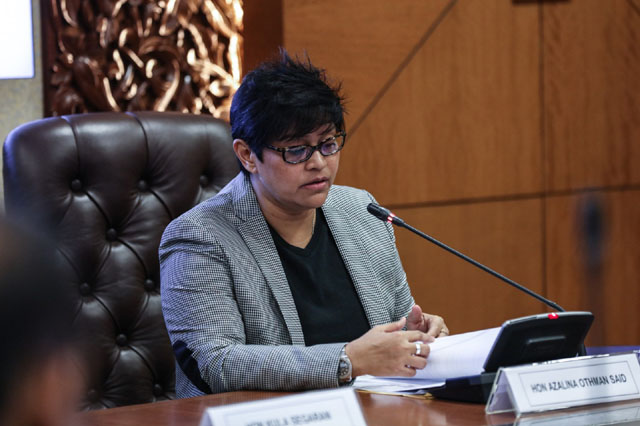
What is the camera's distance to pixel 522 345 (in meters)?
1.42

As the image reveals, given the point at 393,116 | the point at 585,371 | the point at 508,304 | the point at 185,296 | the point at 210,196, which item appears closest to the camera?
the point at 585,371

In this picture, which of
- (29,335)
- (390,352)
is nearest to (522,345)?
(390,352)

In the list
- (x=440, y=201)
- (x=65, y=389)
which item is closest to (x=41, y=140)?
(x=440, y=201)

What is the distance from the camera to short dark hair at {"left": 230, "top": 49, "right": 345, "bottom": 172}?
195 cm

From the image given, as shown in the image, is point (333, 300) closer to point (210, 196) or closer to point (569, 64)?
point (210, 196)

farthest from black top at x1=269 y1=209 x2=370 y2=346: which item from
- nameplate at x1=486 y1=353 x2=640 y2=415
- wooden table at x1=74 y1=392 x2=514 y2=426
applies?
nameplate at x1=486 y1=353 x2=640 y2=415

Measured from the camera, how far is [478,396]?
4.69 feet

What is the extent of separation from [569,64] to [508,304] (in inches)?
38.1

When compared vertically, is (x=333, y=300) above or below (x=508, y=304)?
above

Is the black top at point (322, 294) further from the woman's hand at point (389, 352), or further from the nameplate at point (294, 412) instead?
the nameplate at point (294, 412)

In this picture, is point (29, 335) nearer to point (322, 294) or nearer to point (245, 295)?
point (245, 295)

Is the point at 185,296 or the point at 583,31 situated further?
the point at 583,31

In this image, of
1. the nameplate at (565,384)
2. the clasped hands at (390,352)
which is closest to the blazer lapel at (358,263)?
the clasped hands at (390,352)

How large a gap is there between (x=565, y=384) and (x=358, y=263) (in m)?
0.79
